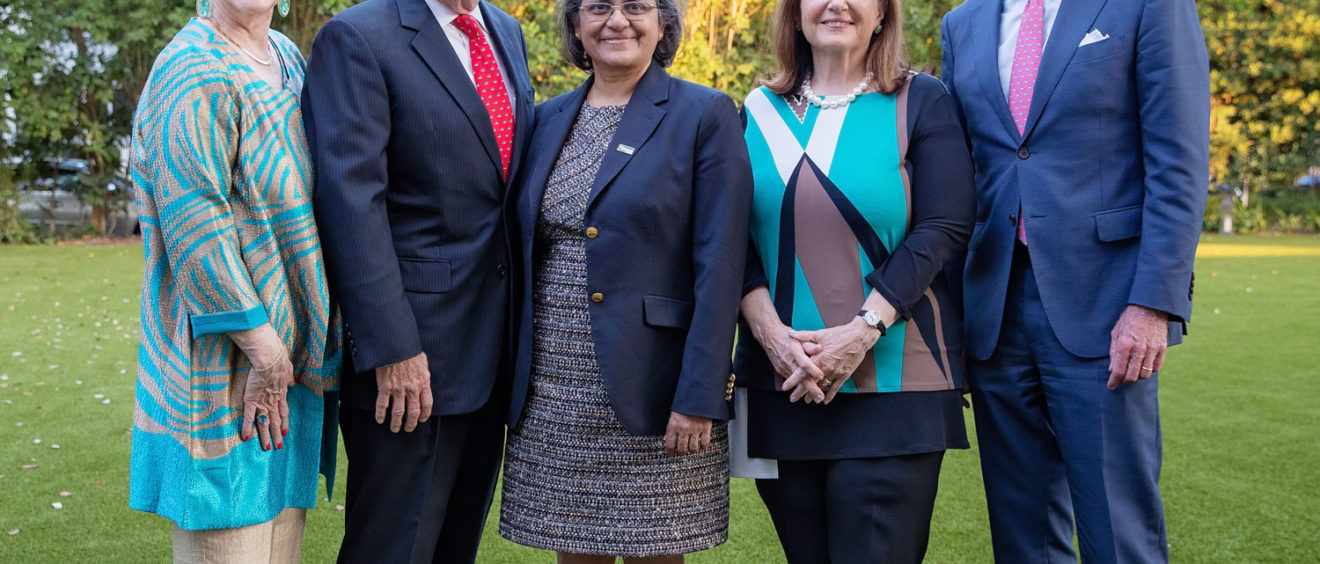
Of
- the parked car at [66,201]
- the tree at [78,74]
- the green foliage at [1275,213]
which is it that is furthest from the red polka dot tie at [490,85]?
the green foliage at [1275,213]

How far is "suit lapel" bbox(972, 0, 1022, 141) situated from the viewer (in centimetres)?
281

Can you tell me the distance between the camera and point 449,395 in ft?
8.78

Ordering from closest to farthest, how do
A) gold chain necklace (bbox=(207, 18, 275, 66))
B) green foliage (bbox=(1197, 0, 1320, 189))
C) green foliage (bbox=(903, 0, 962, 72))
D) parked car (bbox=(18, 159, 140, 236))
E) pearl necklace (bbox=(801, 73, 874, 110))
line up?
1. gold chain necklace (bbox=(207, 18, 275, 66))
2. pearl necklace (bbox=(801, 73, 874, 110))
3. green foliage (bbox=(903, 0, 962, 72))
4. parked car (bbox=(18, 159, 140, 236))
5. green foliage (bbox=(1197, 0, 1320, 189))

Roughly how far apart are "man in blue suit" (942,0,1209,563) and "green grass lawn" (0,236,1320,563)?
Answer: 1.42 metres

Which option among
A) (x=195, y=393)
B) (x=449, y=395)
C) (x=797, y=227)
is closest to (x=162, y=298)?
(x=195, y=393)

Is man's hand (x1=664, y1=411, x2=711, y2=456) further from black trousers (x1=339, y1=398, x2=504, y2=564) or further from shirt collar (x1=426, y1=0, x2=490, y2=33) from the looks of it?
shirt collar (x1=426, y1=0, x2=490, y2=33)

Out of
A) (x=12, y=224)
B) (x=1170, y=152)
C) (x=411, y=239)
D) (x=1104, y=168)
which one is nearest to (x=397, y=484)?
(x=411, y=239)

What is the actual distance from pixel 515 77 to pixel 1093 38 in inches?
56.9

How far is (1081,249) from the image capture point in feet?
8.92

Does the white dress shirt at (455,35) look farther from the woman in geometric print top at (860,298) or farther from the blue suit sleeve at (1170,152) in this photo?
the blue suit sleeve at (1170,152)

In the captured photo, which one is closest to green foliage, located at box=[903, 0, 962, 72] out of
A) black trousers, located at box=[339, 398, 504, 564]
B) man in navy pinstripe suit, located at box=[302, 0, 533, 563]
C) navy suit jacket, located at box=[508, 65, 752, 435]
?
navy suit jacket, located at box=[508, 65, 752, 435]

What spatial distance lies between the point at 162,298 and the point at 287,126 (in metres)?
0.47

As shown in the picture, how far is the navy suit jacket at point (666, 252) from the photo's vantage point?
8.54 ft

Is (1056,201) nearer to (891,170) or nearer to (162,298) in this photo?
(891,170)
